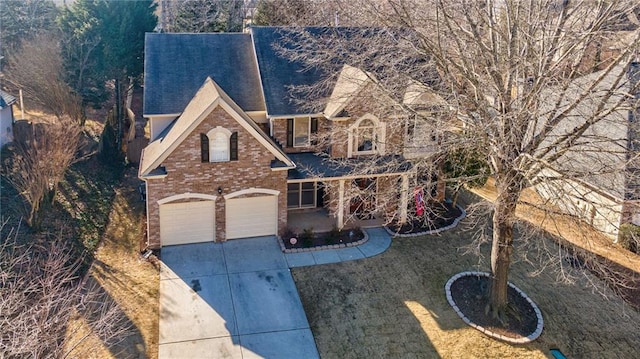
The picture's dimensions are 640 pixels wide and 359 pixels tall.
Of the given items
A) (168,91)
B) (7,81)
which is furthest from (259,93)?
(7,81)

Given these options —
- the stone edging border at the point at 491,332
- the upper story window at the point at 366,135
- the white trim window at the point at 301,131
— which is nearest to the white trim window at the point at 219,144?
the white trim window at the point at 301,131

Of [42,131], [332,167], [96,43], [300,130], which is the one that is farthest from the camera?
[96,43]

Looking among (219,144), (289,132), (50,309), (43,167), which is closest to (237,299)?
(219,144)

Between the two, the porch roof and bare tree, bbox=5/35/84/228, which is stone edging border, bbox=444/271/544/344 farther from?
bare tree, bbox=5/35/84/228

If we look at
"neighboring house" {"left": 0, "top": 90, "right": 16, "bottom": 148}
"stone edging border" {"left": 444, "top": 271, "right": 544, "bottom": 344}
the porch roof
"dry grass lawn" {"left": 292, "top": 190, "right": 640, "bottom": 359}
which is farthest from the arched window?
"neighboring house" {"left": 0, "top": 90, "right": 16, "bottom": 148}

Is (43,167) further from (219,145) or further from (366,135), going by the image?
(366,135)
